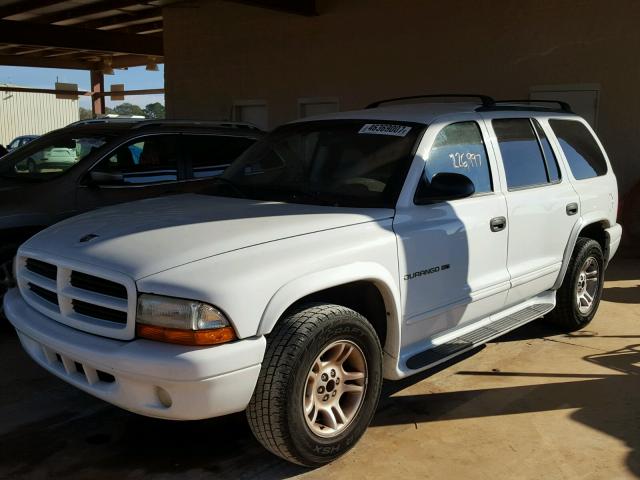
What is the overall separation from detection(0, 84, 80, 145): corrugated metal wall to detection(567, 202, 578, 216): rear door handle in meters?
42.8

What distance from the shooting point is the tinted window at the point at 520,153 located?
459cm

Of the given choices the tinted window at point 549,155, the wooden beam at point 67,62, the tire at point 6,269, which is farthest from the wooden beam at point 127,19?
the tinted window at point 549,155

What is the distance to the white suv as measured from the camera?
290 centimetres

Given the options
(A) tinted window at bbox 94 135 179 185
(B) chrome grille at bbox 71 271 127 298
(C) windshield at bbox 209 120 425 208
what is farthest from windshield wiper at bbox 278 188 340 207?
(A) tinted window at bbox 94 135 179 185

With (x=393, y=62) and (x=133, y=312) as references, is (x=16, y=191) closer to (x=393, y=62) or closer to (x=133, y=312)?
(x=133, y=312)

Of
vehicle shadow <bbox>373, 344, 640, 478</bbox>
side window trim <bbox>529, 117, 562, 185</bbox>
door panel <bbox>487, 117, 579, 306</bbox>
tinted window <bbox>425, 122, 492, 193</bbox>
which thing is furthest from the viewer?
side window trim <bbox>529, 117, 562, 185</bbox>

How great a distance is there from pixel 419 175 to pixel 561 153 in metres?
1.90

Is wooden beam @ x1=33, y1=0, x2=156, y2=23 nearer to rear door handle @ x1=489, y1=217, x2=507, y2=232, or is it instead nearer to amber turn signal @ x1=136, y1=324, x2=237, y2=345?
rear door handle @ x1=489, y1=217, x2=507, y2=232

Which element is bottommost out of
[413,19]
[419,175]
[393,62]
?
[419,175]

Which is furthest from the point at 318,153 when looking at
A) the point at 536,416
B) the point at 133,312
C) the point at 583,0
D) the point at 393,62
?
the point at 393,62

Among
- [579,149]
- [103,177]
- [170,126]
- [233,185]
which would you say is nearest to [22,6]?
[170,126]

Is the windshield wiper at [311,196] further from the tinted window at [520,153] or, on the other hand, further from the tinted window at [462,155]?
the tinted window at [520,153]

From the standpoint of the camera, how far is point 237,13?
14.1 metres

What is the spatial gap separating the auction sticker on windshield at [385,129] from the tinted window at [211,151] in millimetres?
2679
